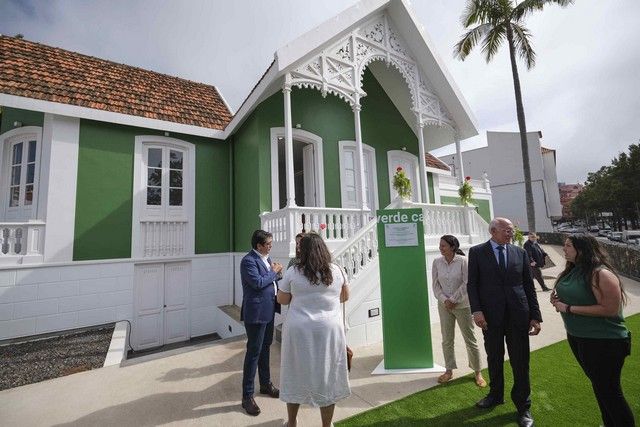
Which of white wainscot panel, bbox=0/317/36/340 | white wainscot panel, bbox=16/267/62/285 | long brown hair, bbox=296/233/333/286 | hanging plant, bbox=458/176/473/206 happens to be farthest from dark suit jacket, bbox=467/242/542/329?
white wainscot panel, bbox=0/317/36/340

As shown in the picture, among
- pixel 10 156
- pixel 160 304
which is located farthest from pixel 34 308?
pixel 10 156

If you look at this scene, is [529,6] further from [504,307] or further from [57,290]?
[57,290]

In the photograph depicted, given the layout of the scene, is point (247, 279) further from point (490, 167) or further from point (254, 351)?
point (490, 167)

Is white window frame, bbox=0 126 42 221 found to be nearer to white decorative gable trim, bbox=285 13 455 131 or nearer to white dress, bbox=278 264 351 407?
white decorative gable trim, bbox=285 13 455 131

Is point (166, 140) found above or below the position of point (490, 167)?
below

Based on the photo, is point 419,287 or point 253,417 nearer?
point 253,417

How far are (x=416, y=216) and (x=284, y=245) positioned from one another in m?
3.04

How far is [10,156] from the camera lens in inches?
295

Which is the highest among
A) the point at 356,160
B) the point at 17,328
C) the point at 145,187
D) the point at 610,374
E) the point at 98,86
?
the point at 98,86

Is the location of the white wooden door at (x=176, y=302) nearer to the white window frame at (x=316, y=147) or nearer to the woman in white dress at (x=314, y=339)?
the white window frame at (x=316, y=147)

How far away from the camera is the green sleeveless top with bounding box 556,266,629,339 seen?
243cm

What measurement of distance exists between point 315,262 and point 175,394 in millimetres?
2910

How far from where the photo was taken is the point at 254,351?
11.2 ft

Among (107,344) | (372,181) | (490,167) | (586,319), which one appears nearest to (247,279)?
(586,319)
